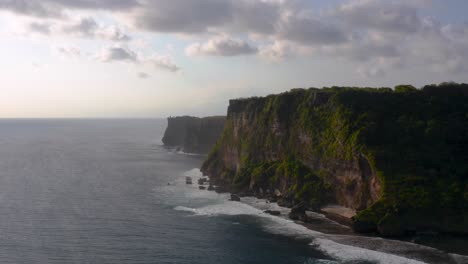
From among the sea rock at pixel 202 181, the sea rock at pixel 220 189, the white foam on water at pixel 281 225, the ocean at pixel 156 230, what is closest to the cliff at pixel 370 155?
the sea rock at pixel 220 189

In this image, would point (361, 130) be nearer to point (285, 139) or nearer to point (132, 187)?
point (285, 139)

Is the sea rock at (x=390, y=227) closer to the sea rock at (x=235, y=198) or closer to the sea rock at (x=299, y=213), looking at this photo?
the sea rock at (x=299, y=213)

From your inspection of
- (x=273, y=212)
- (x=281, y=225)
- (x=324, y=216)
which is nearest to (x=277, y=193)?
(x=273, y=212)

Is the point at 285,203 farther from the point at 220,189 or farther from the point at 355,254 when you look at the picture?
the point at 355,254

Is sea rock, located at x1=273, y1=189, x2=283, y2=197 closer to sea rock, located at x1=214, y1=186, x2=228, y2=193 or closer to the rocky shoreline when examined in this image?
the rocky shoreline

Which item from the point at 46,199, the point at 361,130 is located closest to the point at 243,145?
the point at 361,130

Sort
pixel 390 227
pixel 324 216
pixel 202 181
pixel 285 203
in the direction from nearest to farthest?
pixel 390 227 < pixel 324 216 < pixel 285 203 < pixel 202 181
